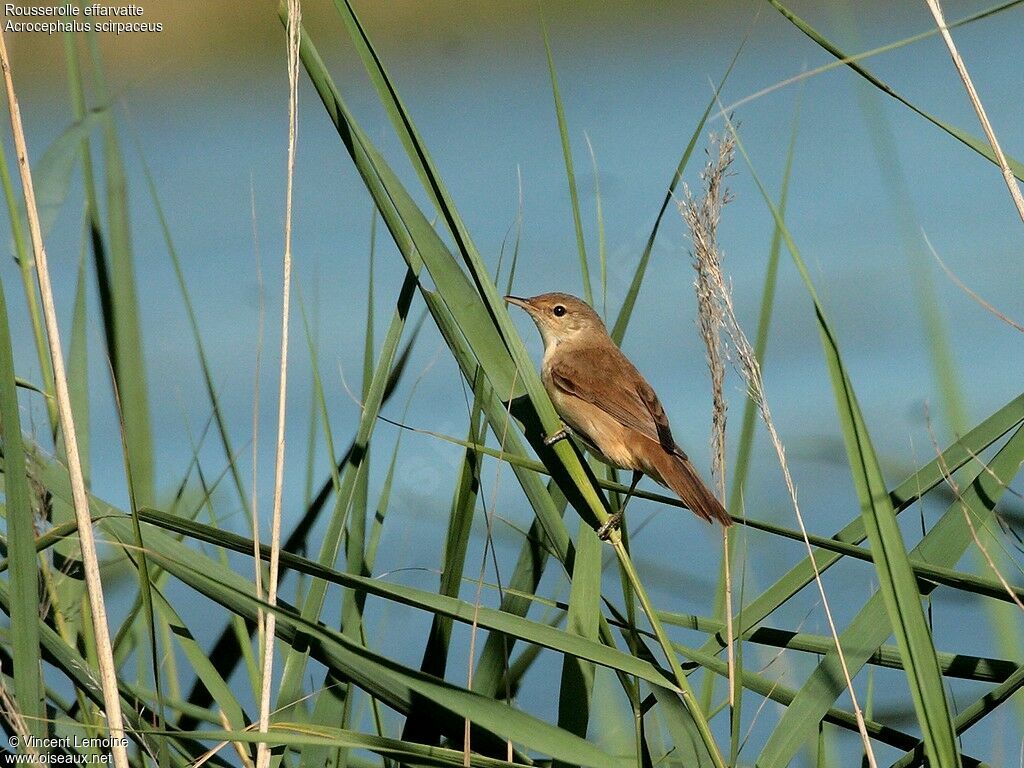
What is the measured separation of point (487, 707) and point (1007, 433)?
1.01 m

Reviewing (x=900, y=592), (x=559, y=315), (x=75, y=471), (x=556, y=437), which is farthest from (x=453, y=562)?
(x=559, y=315)

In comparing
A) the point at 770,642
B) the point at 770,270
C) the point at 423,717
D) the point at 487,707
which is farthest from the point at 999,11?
the point at 423,717

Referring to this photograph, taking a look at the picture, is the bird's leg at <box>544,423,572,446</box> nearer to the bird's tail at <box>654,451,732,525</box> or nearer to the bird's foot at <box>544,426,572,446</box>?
the bird's foot at <box>544,426,572,446</box>

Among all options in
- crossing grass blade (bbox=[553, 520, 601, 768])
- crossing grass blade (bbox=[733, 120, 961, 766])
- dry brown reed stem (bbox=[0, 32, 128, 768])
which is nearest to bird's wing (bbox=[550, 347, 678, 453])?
crossing grass blade (bbox=[553, 520, 601, 768])

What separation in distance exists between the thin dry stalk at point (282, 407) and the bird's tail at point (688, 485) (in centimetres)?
87

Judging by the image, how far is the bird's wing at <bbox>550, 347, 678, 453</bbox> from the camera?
3.01 m

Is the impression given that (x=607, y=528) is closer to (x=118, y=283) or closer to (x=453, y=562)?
(x=453, y=562)

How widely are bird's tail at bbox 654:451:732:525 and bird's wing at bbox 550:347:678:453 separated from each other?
9 centimetres

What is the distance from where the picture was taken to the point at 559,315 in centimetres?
376

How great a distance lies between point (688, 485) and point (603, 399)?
73 cm

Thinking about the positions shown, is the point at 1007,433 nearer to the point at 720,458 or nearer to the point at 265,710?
the point at 720,458

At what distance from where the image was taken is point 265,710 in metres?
1.50

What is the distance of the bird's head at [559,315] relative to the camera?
372cm

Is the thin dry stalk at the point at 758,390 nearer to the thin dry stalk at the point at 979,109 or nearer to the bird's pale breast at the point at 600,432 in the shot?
the thin dry stalk at the point at 979,109
